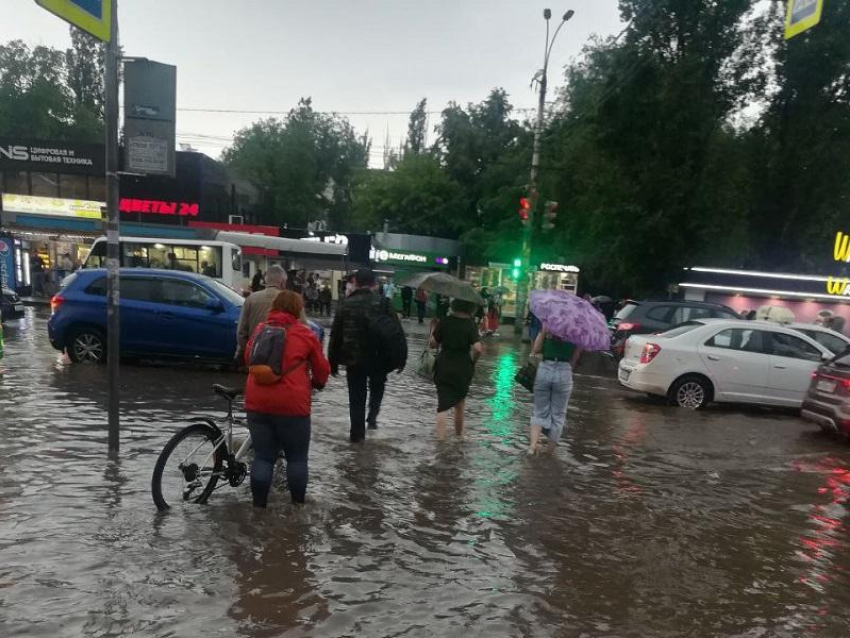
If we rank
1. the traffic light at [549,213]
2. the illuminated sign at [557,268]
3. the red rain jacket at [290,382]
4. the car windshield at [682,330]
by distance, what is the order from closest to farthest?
the red rain jacket at [290,382]
the car windshield at [682,330]
the traffic light at [549,213]
the illuminated sign at [557,268]

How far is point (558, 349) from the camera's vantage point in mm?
7102

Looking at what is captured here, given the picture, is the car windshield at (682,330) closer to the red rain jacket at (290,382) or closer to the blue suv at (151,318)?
the blue suv at (151,318)

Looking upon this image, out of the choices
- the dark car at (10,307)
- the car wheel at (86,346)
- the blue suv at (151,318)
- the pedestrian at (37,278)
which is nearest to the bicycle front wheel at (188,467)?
the blue suv at (151,318)

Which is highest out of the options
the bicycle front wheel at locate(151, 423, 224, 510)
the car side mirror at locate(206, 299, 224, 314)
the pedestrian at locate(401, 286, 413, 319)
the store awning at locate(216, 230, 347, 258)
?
the store awning at locate(216, 230, 347, 258)

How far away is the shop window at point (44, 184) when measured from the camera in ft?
114

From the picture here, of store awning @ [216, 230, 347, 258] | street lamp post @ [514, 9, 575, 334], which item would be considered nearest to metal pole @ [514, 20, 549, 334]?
street lamp post @ [514, 9, 575, 334]

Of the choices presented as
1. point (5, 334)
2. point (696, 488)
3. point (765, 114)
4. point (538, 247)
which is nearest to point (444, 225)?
point (538, 247)

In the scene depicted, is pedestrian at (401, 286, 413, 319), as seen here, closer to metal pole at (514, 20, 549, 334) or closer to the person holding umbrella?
metal pole at (514, 20, 549, 334)

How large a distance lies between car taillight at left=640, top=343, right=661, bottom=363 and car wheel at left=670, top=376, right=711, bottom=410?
0.65 m

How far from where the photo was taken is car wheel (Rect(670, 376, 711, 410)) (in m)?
11.1

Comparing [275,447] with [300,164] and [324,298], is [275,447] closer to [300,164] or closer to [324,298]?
[324,298]

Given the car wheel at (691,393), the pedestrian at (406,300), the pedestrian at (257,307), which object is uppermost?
the pedestrian at (257,307)

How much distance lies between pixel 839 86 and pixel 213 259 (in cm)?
2457

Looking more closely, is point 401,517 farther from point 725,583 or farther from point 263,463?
point 725,583
